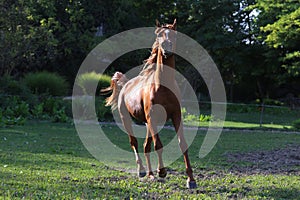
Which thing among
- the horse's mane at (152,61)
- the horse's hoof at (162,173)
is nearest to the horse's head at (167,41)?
the horse's mane at (152,61)

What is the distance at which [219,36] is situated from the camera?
26.9 metres

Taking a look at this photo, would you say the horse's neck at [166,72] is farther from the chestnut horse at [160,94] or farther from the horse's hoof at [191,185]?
the horse's hoof at [191,185]

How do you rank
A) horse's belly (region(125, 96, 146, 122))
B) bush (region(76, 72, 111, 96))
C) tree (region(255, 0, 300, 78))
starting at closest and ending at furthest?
horse's belly (region(125, 96, 146, 122)), bush (region(76, 72, 111, 96)), tree (region(255, 0, 300, 78))

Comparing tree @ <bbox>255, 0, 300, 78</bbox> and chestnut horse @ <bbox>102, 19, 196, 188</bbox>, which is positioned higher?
tree @ <bbox>255, 0, 300, 78</bbox>

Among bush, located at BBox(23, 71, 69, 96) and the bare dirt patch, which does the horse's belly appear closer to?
the bare dirt patch

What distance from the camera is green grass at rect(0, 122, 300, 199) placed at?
5691 mm

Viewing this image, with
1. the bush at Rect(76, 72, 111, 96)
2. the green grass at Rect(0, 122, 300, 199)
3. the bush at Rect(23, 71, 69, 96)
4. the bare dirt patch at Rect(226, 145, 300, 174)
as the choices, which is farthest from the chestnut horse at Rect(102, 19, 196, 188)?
the bush at Rect(23, 71, 69, 96)

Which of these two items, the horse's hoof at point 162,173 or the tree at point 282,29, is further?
the tree at point 282,29

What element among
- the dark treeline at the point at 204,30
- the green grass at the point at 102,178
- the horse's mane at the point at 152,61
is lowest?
the green grass at the point at 102,178

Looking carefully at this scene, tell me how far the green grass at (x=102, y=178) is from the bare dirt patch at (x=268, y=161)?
22cm

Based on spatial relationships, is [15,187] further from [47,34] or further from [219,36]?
[219,36]

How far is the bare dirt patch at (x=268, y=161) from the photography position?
8055 millimetres

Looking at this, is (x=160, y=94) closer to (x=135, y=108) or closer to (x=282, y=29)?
(x=135, y=108)

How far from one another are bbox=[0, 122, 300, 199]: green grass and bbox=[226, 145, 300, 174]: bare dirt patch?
22cm
